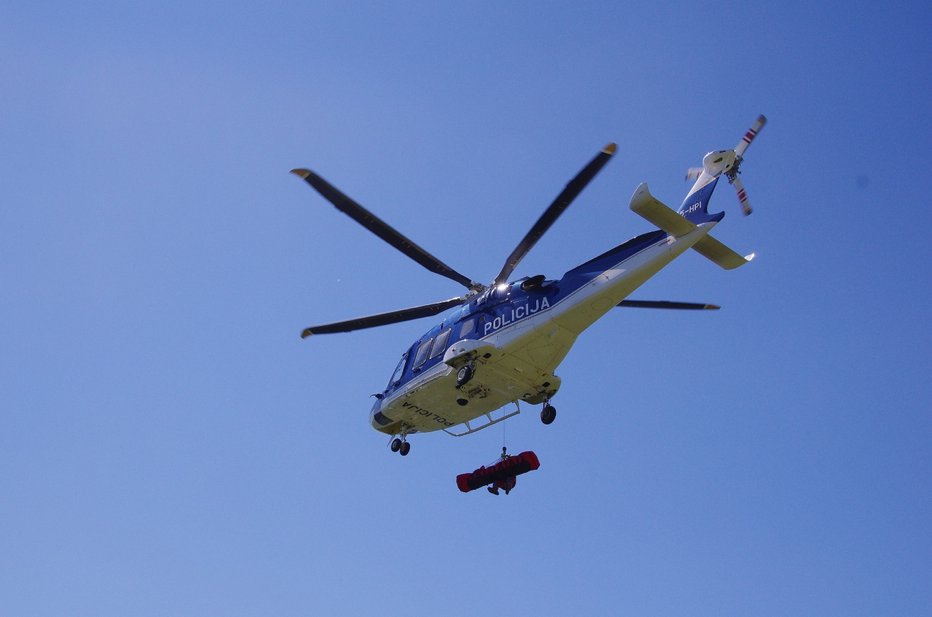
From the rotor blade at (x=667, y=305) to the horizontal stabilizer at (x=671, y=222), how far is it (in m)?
3.32

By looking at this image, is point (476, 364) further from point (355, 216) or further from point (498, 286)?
point (355, 216)

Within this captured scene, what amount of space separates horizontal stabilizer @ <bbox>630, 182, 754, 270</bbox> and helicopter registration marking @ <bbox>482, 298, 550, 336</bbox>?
362 cm

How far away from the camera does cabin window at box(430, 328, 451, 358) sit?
2841 cm

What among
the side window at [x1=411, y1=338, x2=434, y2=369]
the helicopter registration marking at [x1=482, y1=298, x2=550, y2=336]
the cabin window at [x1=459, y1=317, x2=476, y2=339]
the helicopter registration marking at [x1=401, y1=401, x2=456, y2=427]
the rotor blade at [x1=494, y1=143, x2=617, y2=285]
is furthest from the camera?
the helicopter registration marking at [x1=401, y1=401, x2=456, y2=427]

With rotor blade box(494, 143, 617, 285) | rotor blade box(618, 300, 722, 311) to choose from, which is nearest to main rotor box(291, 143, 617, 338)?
rotor blade box(494, 143, 617, 285)

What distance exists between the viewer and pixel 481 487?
27984 mm

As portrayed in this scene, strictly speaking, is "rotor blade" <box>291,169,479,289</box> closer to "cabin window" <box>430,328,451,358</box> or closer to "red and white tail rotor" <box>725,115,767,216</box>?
"cabin window" <box>430,328,451,358</box>

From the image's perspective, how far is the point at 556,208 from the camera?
81.0 feet

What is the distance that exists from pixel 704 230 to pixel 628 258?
6.24 feet

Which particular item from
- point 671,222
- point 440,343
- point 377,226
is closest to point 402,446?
point 440,343

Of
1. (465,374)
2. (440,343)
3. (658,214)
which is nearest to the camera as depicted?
(658,214)

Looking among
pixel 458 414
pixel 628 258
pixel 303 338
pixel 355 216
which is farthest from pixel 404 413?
pixel 628 258

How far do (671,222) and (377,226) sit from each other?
24.2 ft

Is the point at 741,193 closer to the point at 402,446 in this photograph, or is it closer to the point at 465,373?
the point at 465,373
